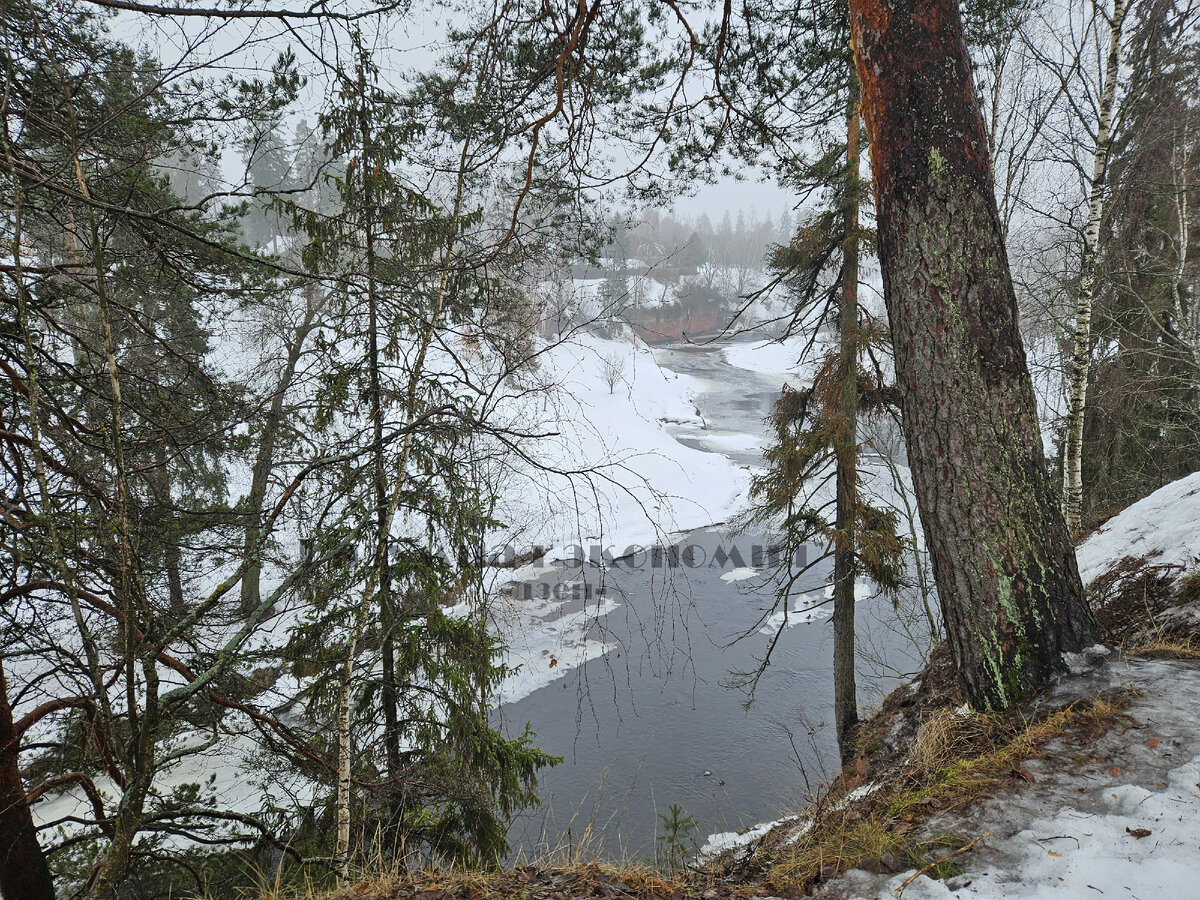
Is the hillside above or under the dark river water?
above

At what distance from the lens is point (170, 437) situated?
2.89 m

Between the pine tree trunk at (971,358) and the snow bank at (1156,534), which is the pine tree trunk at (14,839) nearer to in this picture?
the pine tree trunk at (971,358)

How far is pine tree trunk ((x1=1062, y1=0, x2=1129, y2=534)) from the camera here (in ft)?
19.1

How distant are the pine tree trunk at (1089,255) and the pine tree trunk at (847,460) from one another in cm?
206

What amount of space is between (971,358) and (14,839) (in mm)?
5004

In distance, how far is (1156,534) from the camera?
12.3 feet

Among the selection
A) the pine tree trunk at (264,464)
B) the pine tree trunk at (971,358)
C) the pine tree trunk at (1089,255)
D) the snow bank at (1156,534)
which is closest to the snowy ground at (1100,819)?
the pine tree trunk at (971,358)

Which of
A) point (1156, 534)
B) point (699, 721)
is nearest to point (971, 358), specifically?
point (1156, 534)

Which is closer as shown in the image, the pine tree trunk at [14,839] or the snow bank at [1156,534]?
the pine tree trunk at [14,839]

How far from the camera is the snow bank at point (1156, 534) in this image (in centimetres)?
337

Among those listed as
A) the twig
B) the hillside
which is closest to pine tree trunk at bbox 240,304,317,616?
the hillside

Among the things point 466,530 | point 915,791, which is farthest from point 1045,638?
point 466,530

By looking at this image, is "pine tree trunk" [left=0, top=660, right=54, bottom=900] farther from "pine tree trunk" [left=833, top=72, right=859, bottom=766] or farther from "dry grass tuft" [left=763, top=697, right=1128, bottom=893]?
"pine tree trunk" [left=833, top=72, right=859, bottom=766]

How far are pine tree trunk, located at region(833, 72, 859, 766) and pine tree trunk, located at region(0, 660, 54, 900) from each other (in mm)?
6438
